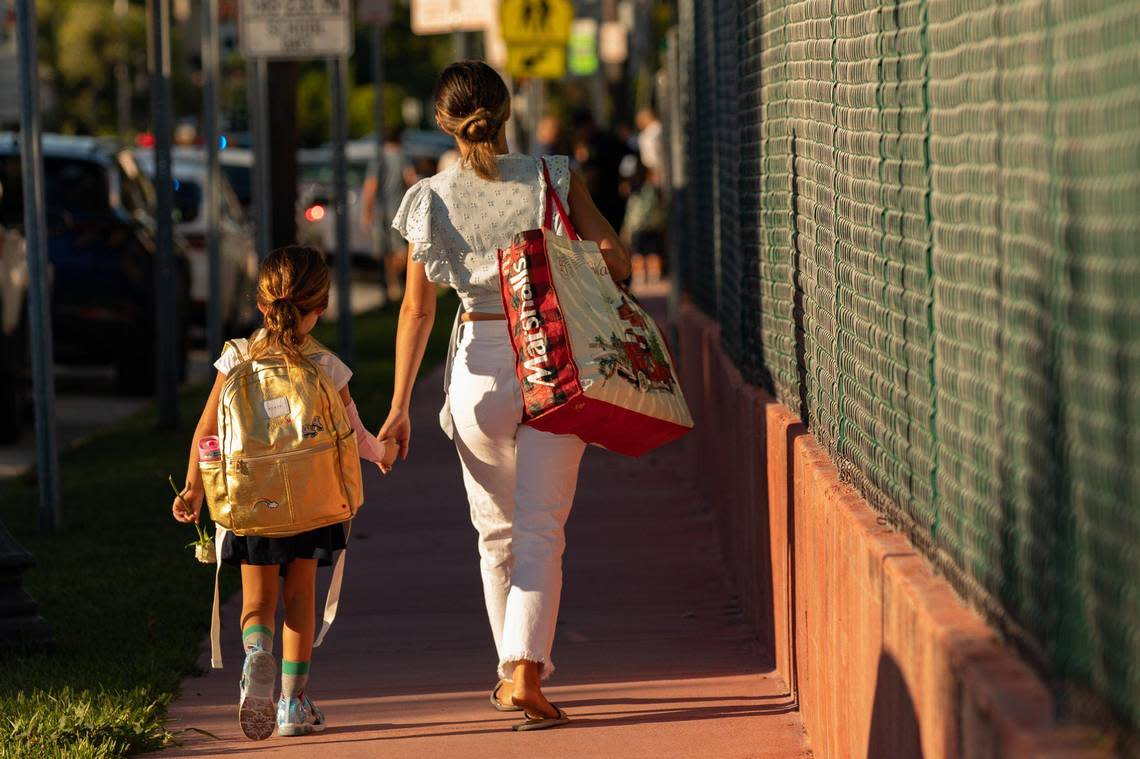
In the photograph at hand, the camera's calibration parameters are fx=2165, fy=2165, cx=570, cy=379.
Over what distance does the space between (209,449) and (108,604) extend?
2242mm

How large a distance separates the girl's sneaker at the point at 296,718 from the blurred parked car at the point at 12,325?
23.4 ft

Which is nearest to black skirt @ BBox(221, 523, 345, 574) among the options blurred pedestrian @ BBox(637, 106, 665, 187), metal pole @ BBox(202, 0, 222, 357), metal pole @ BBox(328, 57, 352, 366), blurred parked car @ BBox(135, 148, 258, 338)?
metal pole @ BBox(202, 0, 222, 357)

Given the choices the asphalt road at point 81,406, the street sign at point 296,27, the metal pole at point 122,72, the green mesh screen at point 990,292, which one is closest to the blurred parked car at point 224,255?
the asphalt road at point 81,406

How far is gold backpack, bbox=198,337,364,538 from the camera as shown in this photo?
17.9ft

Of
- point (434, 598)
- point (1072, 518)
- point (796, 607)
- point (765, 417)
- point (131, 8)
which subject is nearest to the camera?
point (1072, 518)

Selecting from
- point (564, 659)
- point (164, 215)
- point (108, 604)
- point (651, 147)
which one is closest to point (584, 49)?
point (651, 147)

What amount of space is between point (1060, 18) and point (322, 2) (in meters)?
12.2

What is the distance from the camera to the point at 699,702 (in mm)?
6109

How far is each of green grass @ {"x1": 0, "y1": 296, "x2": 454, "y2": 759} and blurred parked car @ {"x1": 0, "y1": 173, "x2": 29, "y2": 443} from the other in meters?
0.58

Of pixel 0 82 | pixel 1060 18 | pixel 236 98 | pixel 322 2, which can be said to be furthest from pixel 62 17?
pixel 1060 18

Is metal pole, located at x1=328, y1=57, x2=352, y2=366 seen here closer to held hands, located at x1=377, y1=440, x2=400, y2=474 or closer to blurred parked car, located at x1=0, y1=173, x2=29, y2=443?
blurred parked car, located at x1=0, y1=173, x2=29, y2=443

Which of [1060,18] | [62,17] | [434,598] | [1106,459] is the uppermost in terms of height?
[62,17]

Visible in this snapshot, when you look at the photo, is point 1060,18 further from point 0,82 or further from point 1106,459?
point 0,82

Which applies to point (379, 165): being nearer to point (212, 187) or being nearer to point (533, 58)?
point (533, 58)
